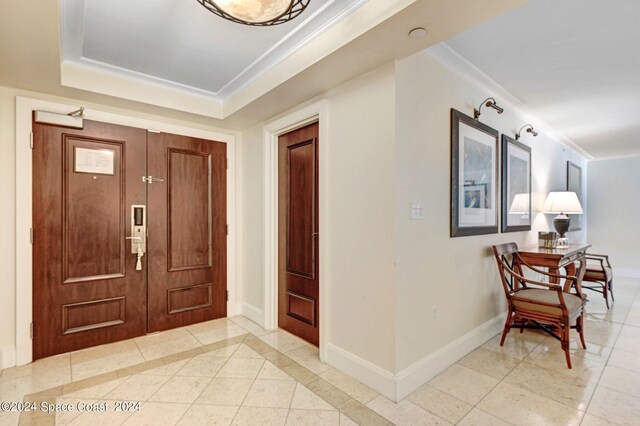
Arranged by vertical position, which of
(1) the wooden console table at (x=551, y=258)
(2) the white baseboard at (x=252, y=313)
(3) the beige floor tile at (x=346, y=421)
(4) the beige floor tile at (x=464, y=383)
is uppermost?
(1) the wooden console table at (x=551, y=258)

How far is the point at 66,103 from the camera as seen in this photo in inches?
110

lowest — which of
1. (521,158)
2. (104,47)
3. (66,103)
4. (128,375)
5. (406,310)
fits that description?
(128,375)

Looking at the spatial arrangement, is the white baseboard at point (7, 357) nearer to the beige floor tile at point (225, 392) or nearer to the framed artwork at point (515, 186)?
the beige floor tile at point (225, 392)

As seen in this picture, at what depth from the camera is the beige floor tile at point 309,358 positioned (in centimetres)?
248

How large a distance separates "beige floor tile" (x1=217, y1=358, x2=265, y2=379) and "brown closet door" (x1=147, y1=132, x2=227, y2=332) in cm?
110

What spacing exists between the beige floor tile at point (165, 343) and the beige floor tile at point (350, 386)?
4.39ft

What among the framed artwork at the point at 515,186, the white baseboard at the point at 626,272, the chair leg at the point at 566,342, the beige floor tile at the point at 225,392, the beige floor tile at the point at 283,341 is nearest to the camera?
the beige floor tile at the point at 225,392

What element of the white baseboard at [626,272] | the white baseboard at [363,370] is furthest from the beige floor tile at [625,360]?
the white baseboard at [626,272]

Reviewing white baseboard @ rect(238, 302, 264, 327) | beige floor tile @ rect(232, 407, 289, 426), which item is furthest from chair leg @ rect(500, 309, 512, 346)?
white baseboard @ rect(238, 302, 264, 327)

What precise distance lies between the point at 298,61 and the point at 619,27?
7.33ft

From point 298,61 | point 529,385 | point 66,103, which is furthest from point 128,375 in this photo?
point 529,385

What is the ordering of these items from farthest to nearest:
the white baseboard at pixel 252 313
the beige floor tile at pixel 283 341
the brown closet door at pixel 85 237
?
the white baseboard at pixel 252 313 → the beige floor tile at pixel 283 341 → the brown closet door at pixel 85 237

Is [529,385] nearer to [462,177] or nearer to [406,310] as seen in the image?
[406,310]

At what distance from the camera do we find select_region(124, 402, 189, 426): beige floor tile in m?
1.84
